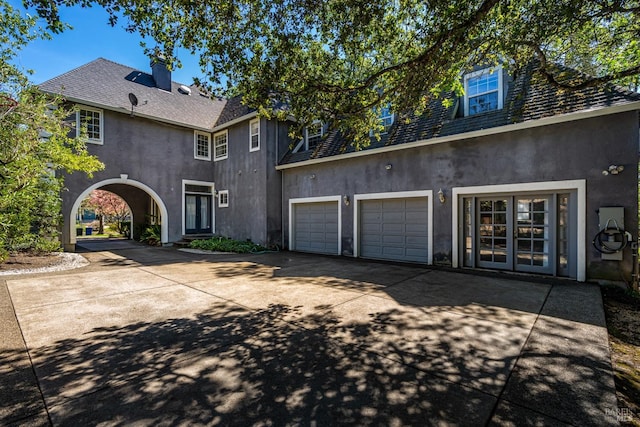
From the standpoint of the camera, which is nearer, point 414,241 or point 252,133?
point 414,241

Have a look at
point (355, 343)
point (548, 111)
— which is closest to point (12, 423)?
point (355, 343)

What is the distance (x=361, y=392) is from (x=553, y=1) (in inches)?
236

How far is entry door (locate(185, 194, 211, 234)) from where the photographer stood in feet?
49.6

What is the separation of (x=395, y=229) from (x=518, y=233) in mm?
3388

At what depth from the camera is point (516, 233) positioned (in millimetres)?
7512

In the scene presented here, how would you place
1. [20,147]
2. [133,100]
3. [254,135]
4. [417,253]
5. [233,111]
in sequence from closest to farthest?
[20,147], [417,253], [133,100], [254,135], [233,111]

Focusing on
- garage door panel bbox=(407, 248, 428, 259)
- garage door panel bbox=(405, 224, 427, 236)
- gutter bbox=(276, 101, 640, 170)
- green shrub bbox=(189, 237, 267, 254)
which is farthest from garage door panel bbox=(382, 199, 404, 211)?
green shrub bbox=(189, 237, 267, 254)

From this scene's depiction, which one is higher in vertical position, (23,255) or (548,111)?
(548,111)

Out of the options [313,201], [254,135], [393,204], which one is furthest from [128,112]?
[393,204]

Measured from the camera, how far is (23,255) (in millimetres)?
9672

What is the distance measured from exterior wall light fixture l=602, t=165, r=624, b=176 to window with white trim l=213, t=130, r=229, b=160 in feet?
46.0

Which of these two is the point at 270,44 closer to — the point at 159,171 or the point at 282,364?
the point at 282,364

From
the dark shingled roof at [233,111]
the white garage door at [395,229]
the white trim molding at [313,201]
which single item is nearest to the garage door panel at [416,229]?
the white garage door at [395,229]

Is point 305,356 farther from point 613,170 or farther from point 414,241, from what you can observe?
point 613,170
